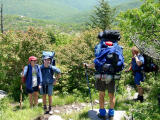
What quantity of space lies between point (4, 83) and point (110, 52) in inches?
228

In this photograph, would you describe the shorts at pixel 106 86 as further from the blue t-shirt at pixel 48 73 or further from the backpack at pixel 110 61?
the blue t-shirt at pixel 48 73

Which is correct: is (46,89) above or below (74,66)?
below

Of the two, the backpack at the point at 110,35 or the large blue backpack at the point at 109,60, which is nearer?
the large blue backpack at the point at 109,60

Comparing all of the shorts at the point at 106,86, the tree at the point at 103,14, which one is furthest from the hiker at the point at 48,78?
the tree at the point at 103,14

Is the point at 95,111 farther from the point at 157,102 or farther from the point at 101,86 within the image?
the point at 157,102

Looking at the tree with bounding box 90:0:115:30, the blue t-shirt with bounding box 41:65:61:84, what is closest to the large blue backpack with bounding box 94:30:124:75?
the blue t-shirt with bounding box 41:65:61:84

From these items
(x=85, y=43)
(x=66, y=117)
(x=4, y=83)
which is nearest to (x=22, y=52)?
(x=4, y=83)

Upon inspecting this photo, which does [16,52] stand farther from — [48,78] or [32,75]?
[48,78]

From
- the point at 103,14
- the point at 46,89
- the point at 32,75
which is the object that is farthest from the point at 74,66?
the point at 103,14

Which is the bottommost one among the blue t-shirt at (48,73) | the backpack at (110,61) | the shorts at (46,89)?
the shorts at (46,89)

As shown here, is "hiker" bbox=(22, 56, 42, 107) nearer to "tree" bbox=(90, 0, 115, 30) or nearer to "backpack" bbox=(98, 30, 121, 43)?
"backpack" bbox=(98, 30, 121, 43)

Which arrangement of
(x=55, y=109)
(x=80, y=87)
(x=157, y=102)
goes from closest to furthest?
Answer: (x=157, y=102) → (x=55, y=109) → (x=80, y=87)

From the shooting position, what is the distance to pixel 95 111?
16.1 feet

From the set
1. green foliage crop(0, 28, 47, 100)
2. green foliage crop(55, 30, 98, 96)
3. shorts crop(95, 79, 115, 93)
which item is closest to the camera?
shorts crop(95, 79, 115, 93)
